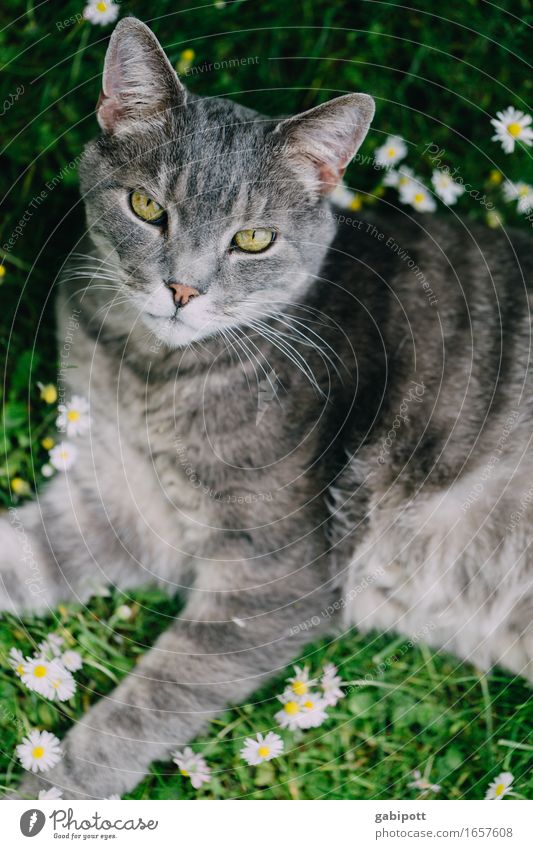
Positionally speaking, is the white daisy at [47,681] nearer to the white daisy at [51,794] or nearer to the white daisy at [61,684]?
the white daisy at [61,684]

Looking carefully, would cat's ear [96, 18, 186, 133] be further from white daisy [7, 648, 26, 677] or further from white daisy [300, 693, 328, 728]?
white daisy [300, 693, 328, 728]

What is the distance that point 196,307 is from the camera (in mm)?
1177

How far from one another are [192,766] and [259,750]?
0.14m

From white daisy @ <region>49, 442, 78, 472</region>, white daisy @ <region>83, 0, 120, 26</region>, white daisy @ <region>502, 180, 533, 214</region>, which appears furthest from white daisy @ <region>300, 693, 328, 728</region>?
white daisy @ <region>83, 0, 120, 26</region>

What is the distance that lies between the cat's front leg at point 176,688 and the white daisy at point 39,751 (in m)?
0.02

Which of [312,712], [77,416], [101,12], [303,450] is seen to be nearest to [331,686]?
[312,712]

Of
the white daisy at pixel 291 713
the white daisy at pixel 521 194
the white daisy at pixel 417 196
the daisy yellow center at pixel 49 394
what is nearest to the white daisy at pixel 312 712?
the white daisy at pixel 291 713

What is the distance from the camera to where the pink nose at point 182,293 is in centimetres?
116

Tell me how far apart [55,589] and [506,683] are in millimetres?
990

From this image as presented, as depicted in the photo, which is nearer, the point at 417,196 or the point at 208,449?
the point at 208,449

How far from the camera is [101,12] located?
1609mm

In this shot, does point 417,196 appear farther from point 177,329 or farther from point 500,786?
point 500,786
